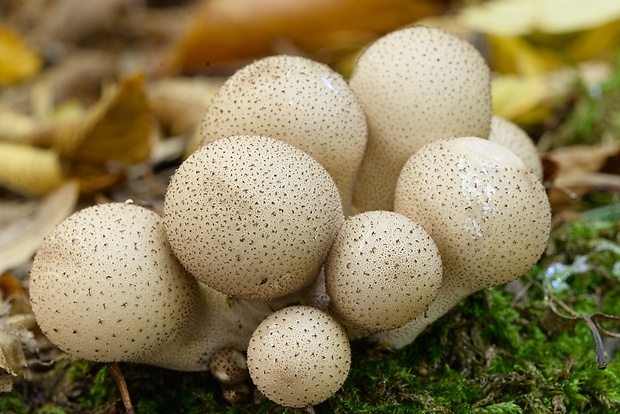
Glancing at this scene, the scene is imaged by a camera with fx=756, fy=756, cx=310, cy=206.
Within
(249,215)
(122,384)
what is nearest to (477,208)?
(249,215)

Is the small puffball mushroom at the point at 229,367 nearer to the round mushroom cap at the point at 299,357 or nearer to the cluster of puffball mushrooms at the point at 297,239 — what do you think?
the cluster of puffball mushrooms at the point at 297,239

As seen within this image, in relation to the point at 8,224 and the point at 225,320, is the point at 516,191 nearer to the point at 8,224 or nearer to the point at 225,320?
the point at 225,320

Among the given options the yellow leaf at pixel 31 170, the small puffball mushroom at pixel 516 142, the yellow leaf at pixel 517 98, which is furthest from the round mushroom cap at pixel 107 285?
the yellow leaf at pixel 517 98

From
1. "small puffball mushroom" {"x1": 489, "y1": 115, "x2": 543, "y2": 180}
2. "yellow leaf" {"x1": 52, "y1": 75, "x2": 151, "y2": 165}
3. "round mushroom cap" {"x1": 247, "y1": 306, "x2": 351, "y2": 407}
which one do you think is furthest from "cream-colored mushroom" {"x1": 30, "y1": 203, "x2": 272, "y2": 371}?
"yellow leaf" {"x1": 52, "y1": 75, "x2": 151, "y2": 165}

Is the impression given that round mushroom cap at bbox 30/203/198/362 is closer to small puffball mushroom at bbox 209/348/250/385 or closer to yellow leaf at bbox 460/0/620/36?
small puffball mushroom at bbox 209/348/250/385

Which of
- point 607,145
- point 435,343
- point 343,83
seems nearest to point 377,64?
point 343,83

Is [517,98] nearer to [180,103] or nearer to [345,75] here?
[345,75]
